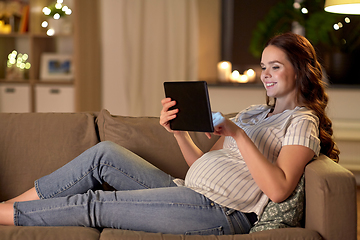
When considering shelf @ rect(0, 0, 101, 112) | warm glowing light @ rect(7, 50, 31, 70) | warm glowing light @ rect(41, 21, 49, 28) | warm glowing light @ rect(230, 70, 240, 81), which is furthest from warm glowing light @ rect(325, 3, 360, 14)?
warm glowing light @ rect(7, 50, 31, 70)

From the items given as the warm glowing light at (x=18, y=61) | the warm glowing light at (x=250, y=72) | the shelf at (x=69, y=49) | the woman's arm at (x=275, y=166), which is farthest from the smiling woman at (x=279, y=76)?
the warm glowing light at (x=18, y=61)

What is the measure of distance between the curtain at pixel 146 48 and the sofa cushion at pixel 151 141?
6.42 feet

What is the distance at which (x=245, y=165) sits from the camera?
1293 mm

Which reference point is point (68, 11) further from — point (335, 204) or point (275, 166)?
point (335, 204)

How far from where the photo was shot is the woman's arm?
1138 mm

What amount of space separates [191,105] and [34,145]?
0.82 metres

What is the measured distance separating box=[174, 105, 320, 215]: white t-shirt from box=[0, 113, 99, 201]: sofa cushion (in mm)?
607

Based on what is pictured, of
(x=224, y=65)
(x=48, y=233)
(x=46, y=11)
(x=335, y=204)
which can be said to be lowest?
(x=48, y=233)

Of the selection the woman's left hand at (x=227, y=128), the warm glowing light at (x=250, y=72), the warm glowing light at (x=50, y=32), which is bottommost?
the woman's left hand at (x=227, y=128)

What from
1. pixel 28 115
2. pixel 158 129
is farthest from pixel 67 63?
pixel 158 129

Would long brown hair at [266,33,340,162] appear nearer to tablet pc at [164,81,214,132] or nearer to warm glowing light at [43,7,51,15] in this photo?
tablet pc at [164,81,214,132]

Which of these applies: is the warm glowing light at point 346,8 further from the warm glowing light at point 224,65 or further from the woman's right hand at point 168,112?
the warm glowing light at point 224,65

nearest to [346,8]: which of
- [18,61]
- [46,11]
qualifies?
[46,11]

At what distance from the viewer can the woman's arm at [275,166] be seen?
Answer: 114cm
